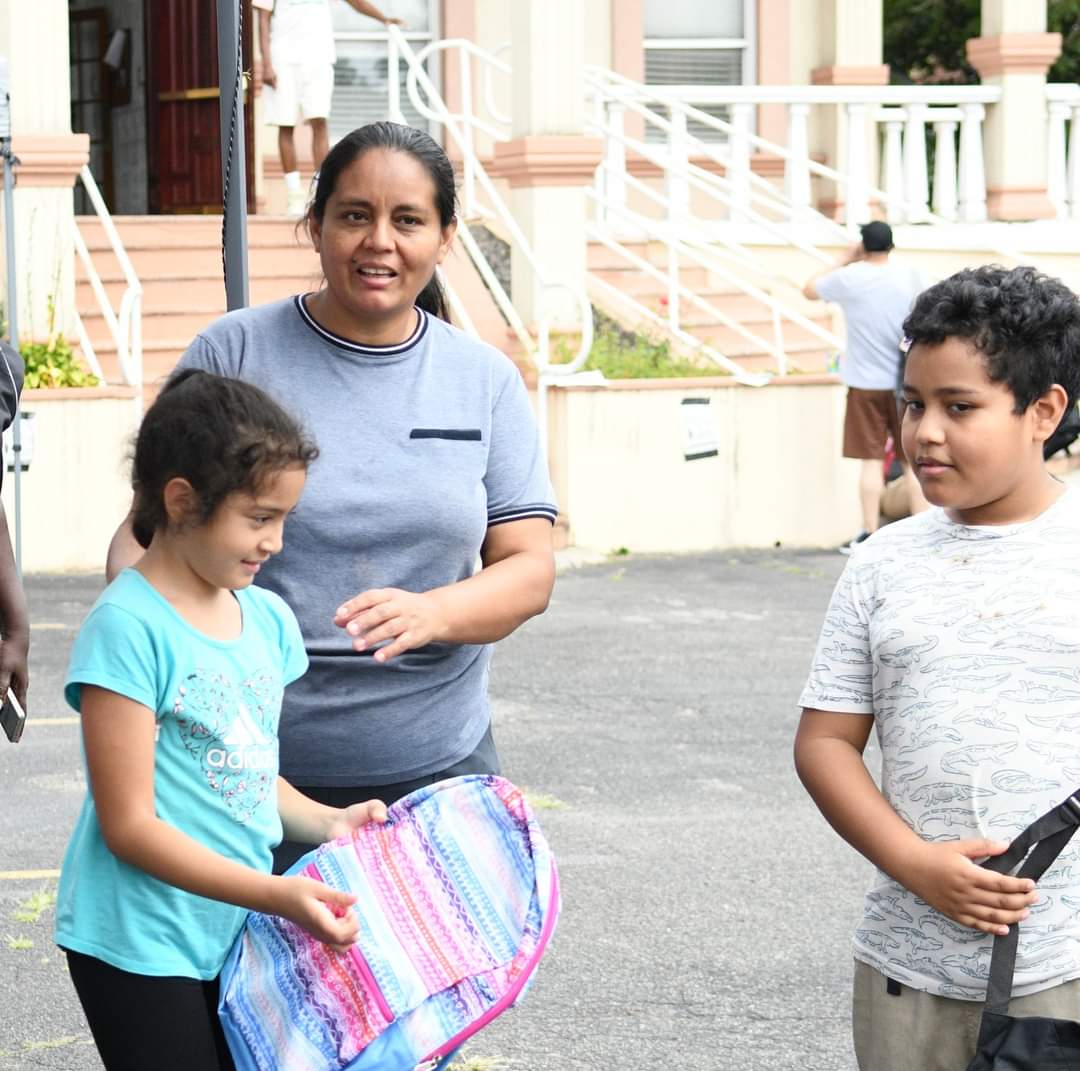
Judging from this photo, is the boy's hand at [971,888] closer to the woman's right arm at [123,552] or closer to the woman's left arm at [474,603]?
the woman's left arm at [474,603]

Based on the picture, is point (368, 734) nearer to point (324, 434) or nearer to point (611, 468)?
point (324, 434)

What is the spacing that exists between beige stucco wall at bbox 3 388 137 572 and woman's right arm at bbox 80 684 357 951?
8474mm

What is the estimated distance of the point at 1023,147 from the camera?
623 inches

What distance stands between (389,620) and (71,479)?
27.5ft

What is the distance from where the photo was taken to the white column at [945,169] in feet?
51.9

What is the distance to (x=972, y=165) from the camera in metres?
15.9

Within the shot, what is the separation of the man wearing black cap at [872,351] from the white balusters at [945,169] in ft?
14.0

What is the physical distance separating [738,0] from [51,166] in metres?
7.56

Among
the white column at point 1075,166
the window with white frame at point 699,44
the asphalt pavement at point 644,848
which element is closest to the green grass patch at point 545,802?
the asphalt pavement at point 644,848

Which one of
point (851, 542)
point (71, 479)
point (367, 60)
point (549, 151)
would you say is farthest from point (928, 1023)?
point (367, 60)

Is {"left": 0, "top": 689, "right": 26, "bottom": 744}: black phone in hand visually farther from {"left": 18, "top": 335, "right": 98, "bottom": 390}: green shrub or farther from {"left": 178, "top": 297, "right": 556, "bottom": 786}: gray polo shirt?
{"left": 18, "top": 335, "right": 98, "bottom": 390}: green shrub

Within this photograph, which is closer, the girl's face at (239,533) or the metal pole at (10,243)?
the girl's face at (239,533)

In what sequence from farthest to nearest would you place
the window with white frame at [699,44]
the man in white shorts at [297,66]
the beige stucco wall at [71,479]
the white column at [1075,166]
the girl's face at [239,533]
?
the window with white frame at [699,44] → the white column at [1075,166] → the man in white shorts at [297,66] → the beige stucco wall at [71,479] → the girl's face at [239,533]

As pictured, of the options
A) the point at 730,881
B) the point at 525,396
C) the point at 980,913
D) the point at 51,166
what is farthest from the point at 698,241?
the point at 980,913
